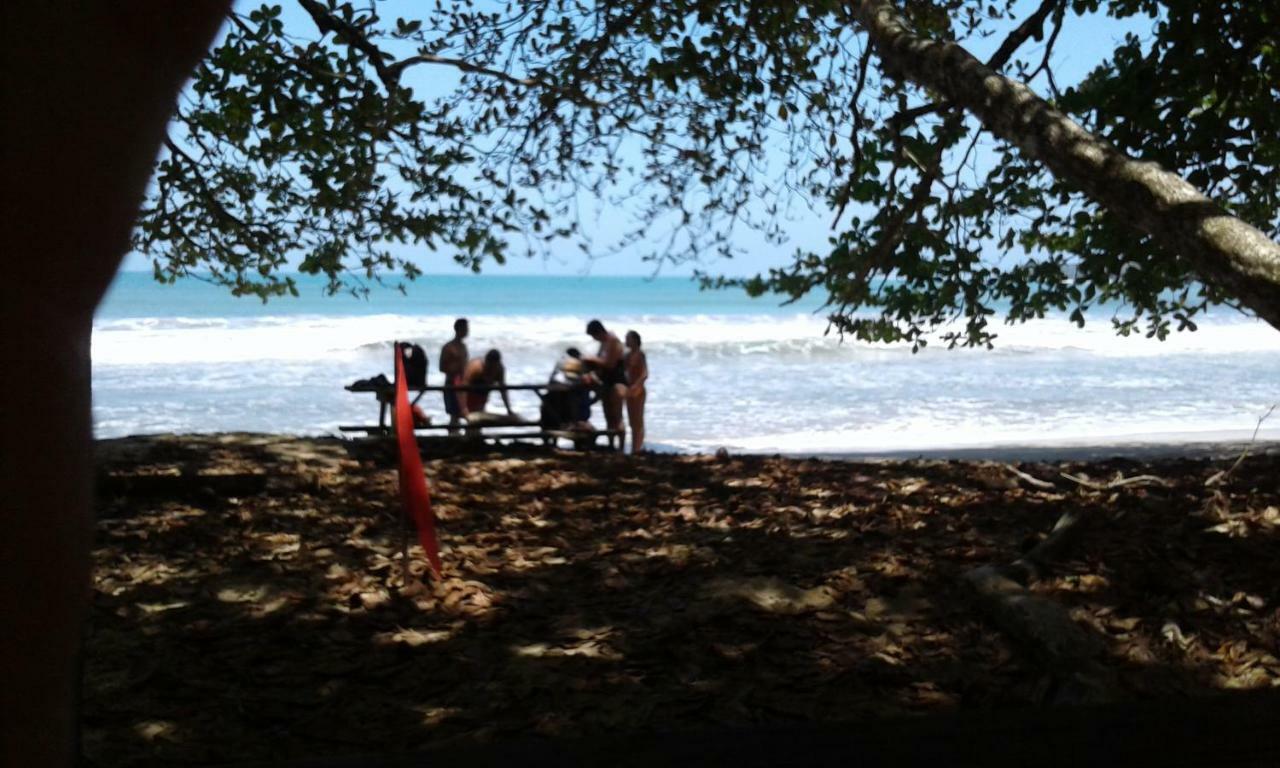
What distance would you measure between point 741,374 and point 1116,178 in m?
23.7

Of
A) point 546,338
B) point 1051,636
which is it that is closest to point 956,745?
point 1051,636

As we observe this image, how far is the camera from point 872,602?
5199 millimetres

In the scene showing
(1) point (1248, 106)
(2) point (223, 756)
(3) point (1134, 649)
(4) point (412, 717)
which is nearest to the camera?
(2) point (223, 756)

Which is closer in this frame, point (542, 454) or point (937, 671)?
point (937, 671)

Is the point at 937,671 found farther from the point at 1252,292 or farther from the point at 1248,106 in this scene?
the point at 1248,106

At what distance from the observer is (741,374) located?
1114 inches

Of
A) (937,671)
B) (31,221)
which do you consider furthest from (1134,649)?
(31,221)

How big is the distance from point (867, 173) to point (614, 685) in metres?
3.98

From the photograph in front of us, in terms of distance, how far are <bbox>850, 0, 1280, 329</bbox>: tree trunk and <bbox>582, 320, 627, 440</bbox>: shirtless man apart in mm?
7284

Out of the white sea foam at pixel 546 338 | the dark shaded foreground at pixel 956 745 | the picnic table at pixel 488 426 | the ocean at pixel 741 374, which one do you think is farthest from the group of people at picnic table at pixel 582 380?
the white sea foam at pixel 546 338

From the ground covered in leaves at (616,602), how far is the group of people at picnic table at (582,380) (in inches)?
177

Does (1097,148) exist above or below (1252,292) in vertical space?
above

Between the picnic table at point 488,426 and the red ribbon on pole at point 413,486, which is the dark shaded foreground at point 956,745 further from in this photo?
the picnic table at point 488,426

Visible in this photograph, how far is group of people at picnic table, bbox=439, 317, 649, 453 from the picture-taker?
40.0 ft
